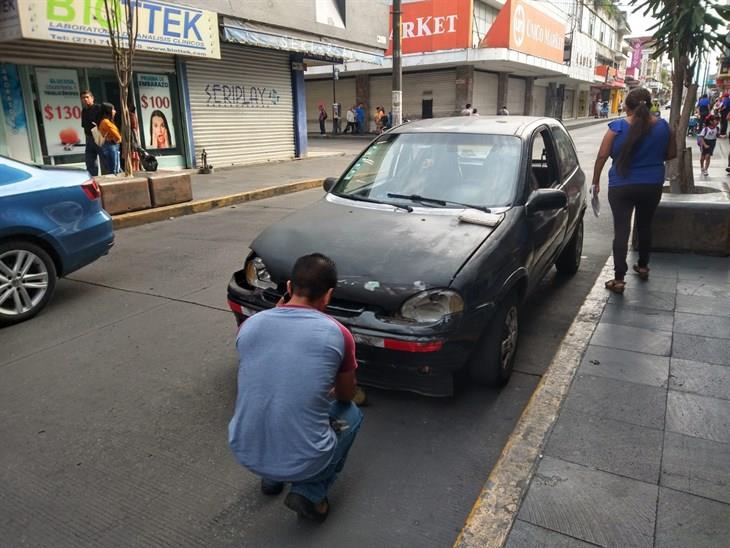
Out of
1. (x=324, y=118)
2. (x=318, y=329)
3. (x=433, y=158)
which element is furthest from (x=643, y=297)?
(x=324, y=118)

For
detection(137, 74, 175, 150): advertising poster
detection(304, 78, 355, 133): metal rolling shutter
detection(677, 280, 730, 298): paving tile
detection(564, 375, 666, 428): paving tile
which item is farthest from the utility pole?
detection(304, 78, 355, 133): metal rolling shutter

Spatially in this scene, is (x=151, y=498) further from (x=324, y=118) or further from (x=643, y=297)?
(x=324, y=118)

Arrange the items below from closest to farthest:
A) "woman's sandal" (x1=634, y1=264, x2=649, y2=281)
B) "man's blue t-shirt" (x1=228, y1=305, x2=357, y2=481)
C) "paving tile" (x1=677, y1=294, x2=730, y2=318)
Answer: "man's blue t-shirt" (x1=228, y1=305, x2=357, y2=481), "paving tile" (x1=677, y1=294, x2=730, y2=318), "woman's sandal" (x1=634, y1=264, x2=649, y2=281)

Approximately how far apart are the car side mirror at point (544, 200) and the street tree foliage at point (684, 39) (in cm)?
382

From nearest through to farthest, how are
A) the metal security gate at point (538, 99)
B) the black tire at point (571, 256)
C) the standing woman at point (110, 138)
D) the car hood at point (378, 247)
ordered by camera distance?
the car hood at point (378, 247)
the black tire at point (571, 256)
the standing woman at point (110, 138)
the metal security gate at point (538, 99)

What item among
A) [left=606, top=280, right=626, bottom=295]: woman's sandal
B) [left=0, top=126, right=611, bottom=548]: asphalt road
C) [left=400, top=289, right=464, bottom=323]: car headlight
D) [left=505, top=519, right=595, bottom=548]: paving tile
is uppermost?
[left=400, top=289, right=464, bottom=323]: car headlight

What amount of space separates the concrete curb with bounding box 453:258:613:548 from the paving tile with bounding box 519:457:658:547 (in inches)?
2.7

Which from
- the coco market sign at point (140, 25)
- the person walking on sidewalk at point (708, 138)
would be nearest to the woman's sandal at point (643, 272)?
the coco market sign at point (140, 25)

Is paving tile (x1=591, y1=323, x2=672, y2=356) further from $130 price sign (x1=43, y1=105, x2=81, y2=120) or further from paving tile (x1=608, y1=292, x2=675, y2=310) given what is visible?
$130 price sign (x1=43, y1=105, x2=81, y2=120)

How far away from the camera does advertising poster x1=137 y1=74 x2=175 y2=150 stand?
14.1 meters

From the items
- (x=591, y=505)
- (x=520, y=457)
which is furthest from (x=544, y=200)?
(x=591, y=505)

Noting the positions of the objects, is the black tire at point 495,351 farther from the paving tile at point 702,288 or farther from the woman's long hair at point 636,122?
the paving tile at point 702,288

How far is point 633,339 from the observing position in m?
4.28

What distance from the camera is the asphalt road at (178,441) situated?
2.52 metres
